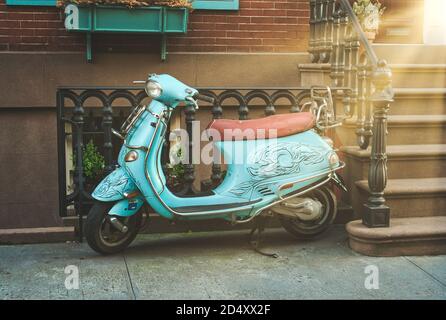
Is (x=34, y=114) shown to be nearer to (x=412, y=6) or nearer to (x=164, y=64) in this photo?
(x=164, y=64)

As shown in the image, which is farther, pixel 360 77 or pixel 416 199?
pixel 360 77

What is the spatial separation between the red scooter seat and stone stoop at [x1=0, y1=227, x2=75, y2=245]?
1519mm

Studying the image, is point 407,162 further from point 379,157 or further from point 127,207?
point 127,207

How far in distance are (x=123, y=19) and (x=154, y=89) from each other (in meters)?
1.48

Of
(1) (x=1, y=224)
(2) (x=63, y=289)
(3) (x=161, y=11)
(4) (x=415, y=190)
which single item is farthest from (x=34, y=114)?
(4) (x=415, y=190)

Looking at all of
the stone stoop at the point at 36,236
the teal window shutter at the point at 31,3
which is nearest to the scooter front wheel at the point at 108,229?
the stone stoop at the point at 36,236

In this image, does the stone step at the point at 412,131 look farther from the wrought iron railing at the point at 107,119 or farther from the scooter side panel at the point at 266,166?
the scooter side panel at the point at 266,166

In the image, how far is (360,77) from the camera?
5551mm

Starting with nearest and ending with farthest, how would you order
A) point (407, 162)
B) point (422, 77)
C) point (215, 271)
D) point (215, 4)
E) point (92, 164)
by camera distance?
point (215, 271) → point (407, 162) → point (92, 164) → point (215, 4) → point (422, 77)

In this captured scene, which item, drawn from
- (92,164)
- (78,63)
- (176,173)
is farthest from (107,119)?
(78,63)

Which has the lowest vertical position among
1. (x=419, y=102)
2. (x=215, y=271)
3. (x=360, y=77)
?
(x=215, y=271)

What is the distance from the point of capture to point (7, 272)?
14.8 ft

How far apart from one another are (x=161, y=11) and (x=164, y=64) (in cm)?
55

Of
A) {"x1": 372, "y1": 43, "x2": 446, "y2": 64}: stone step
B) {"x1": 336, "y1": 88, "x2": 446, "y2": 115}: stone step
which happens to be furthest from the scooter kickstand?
{"x1": 372, "y1": 43, "x2": 446, "y2": 64}: stone step
